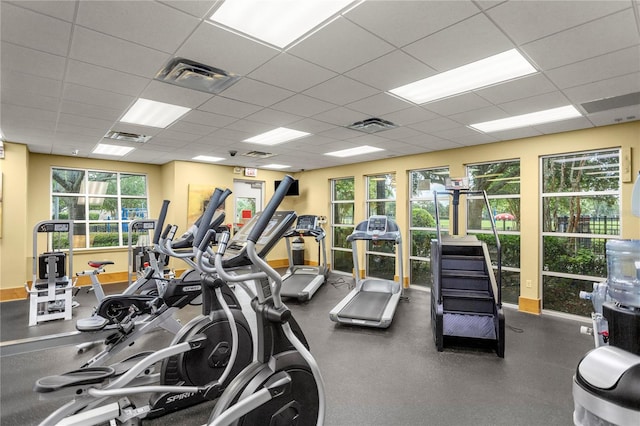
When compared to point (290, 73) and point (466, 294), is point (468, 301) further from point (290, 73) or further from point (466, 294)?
point (290, 73)

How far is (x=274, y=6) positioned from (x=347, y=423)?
2.94m

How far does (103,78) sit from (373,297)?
463 centimetres

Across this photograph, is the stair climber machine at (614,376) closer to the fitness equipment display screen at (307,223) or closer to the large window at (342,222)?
the fitness equipment display screen at (307,223)

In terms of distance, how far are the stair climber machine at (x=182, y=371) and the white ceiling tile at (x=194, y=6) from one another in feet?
3.84

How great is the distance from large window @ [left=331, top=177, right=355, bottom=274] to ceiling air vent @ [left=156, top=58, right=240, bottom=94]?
17.6 ft

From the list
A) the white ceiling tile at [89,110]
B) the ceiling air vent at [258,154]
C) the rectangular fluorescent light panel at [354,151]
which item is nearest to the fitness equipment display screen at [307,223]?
the rectangular fluorescent light panel at [354,151]

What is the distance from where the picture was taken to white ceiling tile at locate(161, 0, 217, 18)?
6.36 feet

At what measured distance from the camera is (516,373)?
10.3ft

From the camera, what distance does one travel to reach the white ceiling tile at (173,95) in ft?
10.5

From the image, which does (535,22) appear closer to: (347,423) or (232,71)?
(232,71)

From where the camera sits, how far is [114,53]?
2531 mm

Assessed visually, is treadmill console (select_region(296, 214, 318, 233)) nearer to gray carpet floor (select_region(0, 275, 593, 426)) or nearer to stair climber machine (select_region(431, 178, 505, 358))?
gray carpet floor (select_region(0, 275, 593, 426))

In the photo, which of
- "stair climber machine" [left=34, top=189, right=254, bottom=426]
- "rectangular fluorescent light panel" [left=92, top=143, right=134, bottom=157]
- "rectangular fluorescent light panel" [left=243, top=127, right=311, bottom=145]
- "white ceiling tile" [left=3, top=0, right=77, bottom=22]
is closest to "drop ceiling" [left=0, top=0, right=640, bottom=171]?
"white ceiling tile" [left=3, top=0, right=77, bottom=22]

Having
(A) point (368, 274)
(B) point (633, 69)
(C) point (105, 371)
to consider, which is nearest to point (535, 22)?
(B) point (633, 69)
